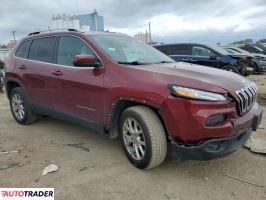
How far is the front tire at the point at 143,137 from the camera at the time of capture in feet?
11.0

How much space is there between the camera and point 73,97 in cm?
435

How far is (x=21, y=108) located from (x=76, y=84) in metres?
2.08

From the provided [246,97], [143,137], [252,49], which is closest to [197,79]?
[246,97]

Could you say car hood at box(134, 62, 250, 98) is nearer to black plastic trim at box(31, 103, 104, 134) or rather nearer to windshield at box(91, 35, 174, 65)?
windshield at box(91, 35, 174, 65)

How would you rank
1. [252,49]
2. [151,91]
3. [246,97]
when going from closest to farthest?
[151,91] < [246,97] < [252,49]

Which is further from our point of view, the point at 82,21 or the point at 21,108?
the point at 82,21

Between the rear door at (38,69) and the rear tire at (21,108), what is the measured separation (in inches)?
9.7

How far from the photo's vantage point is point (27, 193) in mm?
3209

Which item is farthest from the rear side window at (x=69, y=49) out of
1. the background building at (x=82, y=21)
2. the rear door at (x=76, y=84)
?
the background building at (x=82, y=21)

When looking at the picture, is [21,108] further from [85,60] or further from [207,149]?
[207,149]

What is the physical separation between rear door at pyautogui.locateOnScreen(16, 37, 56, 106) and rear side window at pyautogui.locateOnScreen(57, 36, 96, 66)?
224mm

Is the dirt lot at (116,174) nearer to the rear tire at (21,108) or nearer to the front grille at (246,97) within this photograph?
the front grille at (246,97)

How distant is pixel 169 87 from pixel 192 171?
115cm

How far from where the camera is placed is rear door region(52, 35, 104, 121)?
399 cm
